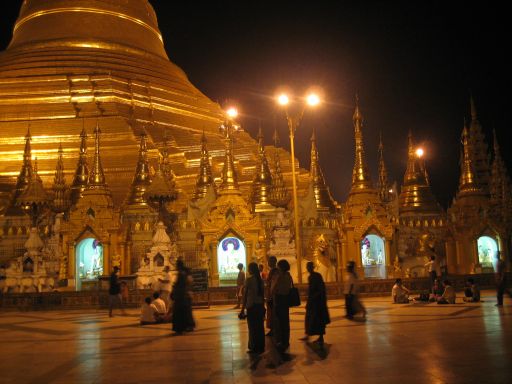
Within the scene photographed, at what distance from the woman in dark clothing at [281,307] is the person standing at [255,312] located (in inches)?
7.4

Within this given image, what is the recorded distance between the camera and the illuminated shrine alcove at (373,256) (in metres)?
27.5

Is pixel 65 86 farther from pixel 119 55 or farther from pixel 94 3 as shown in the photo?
pixel 94 3

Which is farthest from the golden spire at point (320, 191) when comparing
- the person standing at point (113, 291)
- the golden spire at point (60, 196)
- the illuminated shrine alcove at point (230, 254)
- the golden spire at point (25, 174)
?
the person standing at point (113, 291)

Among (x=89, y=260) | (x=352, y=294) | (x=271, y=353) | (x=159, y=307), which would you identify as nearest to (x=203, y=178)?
(x=89, y=260)

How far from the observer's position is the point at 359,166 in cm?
3033

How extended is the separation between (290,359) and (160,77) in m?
34.9

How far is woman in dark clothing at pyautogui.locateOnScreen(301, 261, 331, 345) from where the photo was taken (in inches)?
382

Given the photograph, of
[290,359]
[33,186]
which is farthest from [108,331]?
[33,186]

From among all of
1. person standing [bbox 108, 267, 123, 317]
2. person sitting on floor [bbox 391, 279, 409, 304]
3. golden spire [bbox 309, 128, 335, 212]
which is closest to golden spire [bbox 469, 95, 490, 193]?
golden spire [bbox 309, 128, 335, 212]

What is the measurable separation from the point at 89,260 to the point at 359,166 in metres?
13.1

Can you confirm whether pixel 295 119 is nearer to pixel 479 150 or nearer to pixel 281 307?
pixel 281 307

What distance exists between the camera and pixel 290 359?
866 centimetres

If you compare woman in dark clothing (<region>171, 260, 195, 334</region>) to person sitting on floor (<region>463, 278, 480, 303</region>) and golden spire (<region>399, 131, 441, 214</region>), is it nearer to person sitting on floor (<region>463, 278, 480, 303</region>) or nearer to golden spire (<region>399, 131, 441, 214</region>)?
person sitting on floor (<region>463, 278, 480, 303</region>)

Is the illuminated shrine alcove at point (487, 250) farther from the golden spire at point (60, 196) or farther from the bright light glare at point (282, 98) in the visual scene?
the golden spire at point (60, 196)
